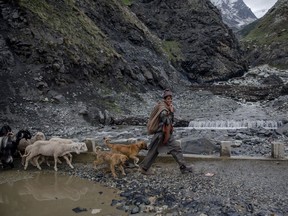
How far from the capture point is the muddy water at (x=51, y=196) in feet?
30.5

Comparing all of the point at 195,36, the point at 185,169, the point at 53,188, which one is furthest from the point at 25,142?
the point at 195,36

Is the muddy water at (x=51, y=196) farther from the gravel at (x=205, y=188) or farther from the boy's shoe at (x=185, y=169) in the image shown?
the boy's shoe at (x=185, y=169)

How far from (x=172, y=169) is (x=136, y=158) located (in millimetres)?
1307

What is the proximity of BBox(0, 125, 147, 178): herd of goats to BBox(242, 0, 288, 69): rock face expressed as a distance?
3144 inches

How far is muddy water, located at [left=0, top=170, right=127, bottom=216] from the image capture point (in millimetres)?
9289

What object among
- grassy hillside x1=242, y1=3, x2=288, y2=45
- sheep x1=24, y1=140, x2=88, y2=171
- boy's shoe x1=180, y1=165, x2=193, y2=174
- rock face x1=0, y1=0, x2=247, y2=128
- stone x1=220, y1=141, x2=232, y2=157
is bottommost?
boy's shoe x1=180, y1=165, x2=193, y2=174

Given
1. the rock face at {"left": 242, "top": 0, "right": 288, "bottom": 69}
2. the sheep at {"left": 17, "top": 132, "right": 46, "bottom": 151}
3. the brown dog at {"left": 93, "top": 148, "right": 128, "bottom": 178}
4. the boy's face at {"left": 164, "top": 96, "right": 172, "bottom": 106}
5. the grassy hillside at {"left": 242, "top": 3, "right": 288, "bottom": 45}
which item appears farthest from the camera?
the grassy hillside at {"left": 242, "top": 3, "right": 288, "bottom": 45}

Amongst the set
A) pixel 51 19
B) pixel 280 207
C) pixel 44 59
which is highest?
pixel 51 19

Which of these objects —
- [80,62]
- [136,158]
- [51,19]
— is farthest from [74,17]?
[136,158]

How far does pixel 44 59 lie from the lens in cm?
2980

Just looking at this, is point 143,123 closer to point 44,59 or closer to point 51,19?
point 44,59

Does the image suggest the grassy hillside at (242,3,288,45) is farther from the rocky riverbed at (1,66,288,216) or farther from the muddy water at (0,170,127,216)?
the muddy water at (0,170,127,216)

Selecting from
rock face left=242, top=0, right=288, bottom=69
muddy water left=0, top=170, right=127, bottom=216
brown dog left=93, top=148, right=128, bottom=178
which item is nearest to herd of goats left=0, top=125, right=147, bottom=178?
brown dog left=93, top=148, right=128, bottom=178

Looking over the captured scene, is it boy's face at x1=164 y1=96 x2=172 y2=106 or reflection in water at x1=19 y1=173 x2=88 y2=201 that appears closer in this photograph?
reflection in water at x1=19 y1=173 x2=88 y2=201
